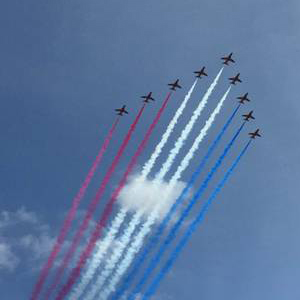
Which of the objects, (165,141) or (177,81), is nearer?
(165,141)

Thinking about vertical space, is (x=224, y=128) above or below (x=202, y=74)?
below

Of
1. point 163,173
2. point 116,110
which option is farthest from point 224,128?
point 116,110

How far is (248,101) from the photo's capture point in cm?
14050

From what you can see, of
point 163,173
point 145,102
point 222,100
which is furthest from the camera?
point 145,102

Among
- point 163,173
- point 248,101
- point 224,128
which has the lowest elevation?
point 163,173

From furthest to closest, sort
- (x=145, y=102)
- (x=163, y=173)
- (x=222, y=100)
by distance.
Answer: (x=145, y=102), (x=222, y=100), (x=163, y=173)

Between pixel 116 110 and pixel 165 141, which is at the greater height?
pixel 116 110

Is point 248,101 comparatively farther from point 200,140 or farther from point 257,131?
point 200,140

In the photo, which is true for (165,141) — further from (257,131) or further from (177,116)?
(257,131)

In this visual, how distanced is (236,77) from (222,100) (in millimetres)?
16791

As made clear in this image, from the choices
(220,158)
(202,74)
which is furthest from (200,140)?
(202,74)

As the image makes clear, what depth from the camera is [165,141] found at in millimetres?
120938

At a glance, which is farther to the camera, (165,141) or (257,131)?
(257,131)

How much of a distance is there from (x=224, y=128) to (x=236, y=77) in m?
21.0
